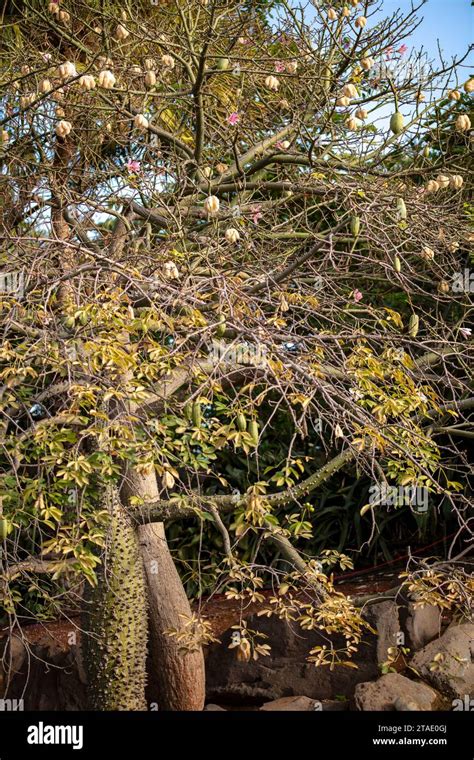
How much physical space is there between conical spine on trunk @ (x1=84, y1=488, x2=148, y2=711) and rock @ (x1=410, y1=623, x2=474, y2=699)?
169 centimetres

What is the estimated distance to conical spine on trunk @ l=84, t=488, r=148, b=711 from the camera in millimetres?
4801

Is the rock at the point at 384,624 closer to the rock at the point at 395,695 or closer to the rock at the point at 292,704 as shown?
the rock at the point at 395,695

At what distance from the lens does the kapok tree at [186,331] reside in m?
3.61

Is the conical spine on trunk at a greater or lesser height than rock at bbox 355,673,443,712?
greater

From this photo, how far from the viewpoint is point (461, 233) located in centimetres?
538

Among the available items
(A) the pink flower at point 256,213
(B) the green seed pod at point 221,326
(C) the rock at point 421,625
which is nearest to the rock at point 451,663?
(C) the rock at point 421,625

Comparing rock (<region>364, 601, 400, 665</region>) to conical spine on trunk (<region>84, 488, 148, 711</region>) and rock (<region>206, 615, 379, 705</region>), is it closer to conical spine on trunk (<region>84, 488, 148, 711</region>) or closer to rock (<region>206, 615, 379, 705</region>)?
rock (<region>206, 615, 379, 705</region>)

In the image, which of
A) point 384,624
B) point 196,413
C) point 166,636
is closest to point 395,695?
point 384,624

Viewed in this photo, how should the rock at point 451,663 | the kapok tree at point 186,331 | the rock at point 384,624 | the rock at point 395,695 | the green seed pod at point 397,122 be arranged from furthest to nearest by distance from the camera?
the rock at point 384,624 → the rock at point 451,663 → the rock at point 395,695 → the green seed pod at point 397,122 → the kapok tree at point 186,331

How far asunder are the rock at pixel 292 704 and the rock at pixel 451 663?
0.67 meters

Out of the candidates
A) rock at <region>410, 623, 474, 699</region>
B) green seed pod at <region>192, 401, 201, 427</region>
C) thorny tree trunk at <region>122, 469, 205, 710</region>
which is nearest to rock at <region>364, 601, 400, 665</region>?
rock at <region>410, 623, 474, 699</region>

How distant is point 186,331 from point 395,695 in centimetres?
235

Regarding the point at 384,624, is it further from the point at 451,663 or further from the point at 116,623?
the point at 116,623

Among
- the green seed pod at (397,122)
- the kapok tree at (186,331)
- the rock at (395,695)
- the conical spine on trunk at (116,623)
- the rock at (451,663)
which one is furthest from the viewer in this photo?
the rock at (451,663)
